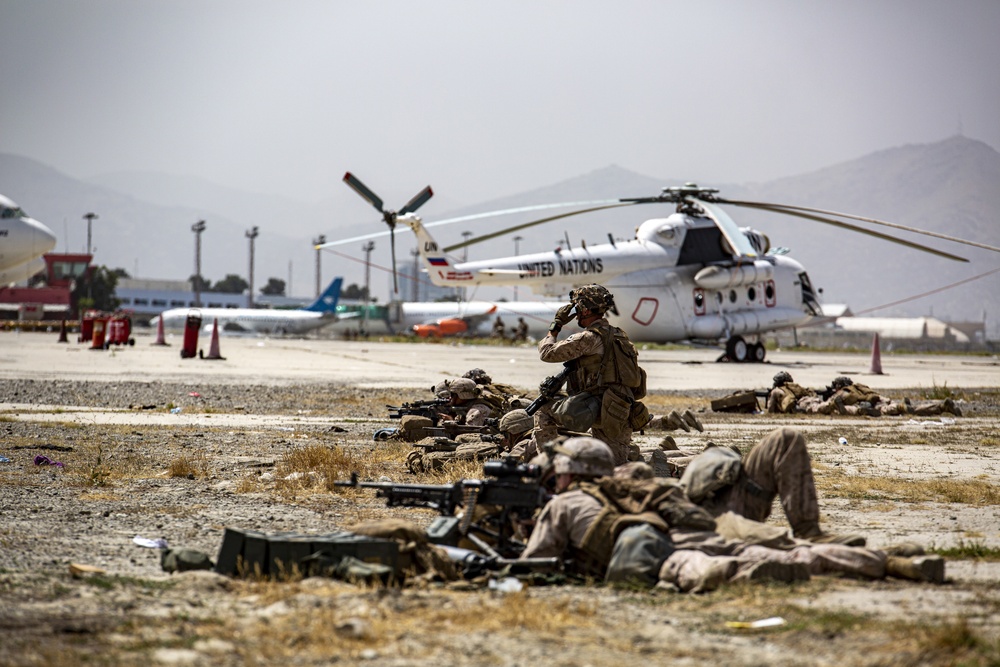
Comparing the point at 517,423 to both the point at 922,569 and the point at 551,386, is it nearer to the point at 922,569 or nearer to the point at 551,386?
the point at 551,386

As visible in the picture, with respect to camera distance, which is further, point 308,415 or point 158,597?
point 308,415

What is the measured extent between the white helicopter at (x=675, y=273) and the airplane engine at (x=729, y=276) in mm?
32

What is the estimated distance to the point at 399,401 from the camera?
20.0 metres

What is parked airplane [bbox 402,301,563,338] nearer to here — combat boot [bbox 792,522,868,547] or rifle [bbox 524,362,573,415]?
rifle [bbox 524,362,573,415]

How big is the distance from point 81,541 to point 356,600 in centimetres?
273

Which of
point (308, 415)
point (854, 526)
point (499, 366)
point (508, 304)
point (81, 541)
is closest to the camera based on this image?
point (81, 541)

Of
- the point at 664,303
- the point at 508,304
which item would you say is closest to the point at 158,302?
the point at 508,304

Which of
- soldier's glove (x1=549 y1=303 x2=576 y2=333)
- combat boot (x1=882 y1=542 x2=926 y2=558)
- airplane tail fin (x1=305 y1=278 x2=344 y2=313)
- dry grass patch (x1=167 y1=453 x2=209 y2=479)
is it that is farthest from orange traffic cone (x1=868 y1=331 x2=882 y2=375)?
airplane tail fin (x1=305 y1=278 x2=344 y2=313)

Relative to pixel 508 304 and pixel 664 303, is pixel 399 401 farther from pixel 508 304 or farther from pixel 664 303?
pixel 508 304

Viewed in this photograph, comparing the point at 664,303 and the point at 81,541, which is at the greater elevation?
the point at 664,303

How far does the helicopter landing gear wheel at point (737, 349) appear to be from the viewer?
36.5m

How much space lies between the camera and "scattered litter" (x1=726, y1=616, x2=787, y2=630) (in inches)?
199

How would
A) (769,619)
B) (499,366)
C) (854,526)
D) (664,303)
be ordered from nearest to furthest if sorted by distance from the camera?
(769,619), (854,526), (499,366), (664,303)

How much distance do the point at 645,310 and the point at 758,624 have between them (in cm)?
3025
